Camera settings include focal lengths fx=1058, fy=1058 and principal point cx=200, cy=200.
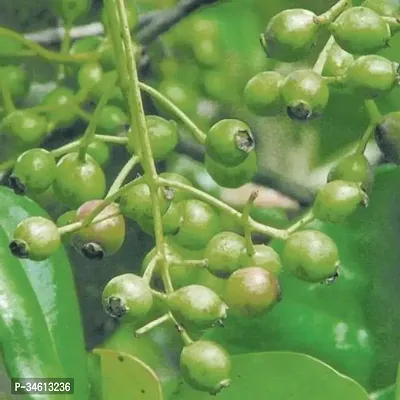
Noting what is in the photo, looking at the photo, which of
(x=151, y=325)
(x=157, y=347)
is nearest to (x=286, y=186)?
(x=157, y=347)

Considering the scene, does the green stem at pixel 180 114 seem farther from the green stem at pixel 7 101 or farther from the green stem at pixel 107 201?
the green stem at pixel 7 101

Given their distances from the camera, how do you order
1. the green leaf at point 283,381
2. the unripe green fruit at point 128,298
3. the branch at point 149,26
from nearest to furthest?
1. the unripe green fruit at point 128,298
2. the green leaf at point 283,381
3. the branch at point 149,26

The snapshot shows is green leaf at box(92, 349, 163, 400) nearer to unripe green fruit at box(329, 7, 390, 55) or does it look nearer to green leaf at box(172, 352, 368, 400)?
green leaf at box(172, 352, 368, 400)

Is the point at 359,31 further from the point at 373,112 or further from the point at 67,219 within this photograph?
the point at 67,219

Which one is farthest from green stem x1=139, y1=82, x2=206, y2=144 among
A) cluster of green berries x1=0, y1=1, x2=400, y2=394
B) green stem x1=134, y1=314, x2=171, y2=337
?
green stem x1=134, y1=314, x2=171, y2=337

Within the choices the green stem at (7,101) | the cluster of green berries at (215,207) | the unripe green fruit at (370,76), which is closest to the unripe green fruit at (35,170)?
the cluster of green berries at (215,207)

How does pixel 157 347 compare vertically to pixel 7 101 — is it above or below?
below
